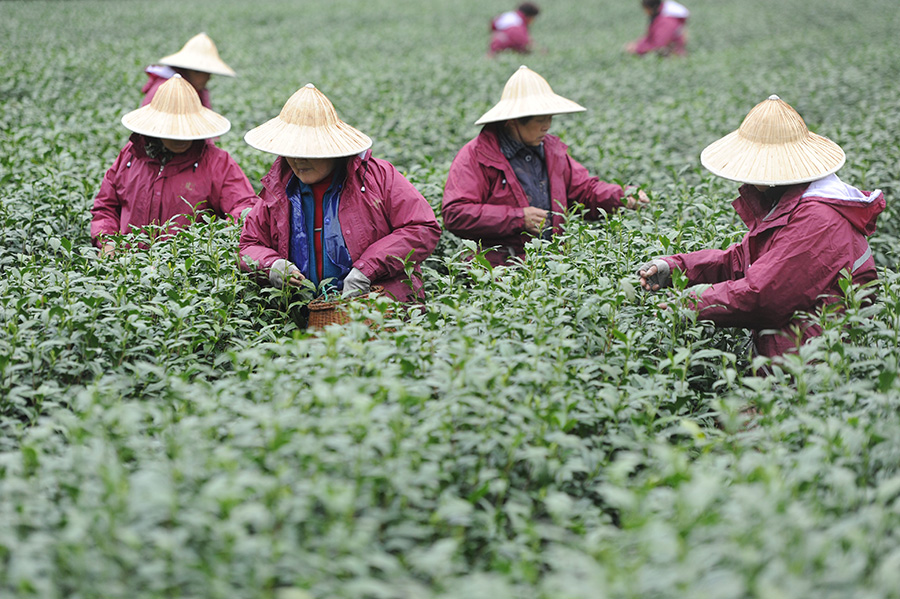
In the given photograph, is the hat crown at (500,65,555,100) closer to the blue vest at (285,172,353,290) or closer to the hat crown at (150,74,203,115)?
the blue vest at (285,172,353,290)

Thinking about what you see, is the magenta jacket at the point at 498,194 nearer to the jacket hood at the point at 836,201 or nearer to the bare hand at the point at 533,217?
the bare hand at the point at 533,217

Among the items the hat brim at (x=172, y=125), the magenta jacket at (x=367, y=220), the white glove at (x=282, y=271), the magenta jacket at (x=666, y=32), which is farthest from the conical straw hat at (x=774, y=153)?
the magenta jacket at (x=666, y=32)

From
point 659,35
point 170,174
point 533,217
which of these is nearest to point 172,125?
point 170,174

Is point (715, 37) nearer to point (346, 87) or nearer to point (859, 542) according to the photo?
point (346, 87)

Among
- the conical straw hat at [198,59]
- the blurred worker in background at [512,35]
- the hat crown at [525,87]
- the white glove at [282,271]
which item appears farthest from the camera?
the blurred worker in background at [512,35]

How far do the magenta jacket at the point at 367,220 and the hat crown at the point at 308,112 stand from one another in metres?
0.22

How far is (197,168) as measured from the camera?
17.0 feet

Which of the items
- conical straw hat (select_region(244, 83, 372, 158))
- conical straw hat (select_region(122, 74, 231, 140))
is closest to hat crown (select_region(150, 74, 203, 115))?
conical straw hat (select_region(122, 74, 231, 140))

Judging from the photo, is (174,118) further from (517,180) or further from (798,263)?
(798,263)

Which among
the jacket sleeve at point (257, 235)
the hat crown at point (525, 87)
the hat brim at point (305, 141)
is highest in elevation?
the hat crown at point (525, 87)

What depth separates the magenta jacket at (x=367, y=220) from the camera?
4.22 meters

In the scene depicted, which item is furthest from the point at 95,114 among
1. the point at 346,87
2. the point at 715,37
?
the point at 715,37

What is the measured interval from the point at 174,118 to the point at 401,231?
1.84m

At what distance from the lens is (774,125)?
3869 millimetres
